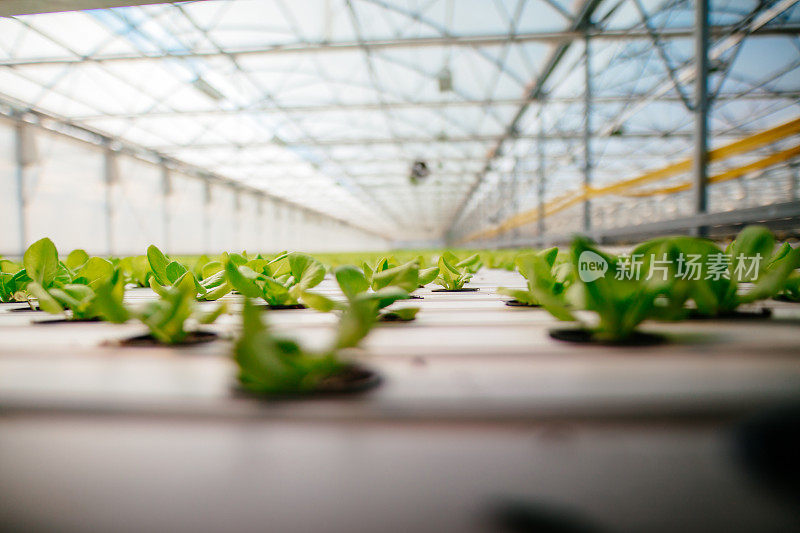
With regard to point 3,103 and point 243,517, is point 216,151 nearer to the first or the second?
point 3,103

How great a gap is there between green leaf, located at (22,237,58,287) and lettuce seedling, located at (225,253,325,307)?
0.30 meters

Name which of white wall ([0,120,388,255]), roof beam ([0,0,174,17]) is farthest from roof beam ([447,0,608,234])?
white wall ([0,120,388,255])

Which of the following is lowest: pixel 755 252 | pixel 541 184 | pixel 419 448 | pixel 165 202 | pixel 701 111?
pixel 419 448

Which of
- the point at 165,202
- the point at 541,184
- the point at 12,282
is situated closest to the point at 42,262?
the point at 12,282

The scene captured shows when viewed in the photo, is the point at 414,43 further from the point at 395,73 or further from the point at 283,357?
the point at 283,357

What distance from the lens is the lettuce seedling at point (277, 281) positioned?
54 cm

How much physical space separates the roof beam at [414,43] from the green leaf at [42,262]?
5.61 metres

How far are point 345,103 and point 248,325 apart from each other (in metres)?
8.39

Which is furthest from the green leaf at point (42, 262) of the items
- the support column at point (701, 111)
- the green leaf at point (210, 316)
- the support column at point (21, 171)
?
the support column at point (21, 171)

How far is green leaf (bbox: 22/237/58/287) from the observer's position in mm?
620

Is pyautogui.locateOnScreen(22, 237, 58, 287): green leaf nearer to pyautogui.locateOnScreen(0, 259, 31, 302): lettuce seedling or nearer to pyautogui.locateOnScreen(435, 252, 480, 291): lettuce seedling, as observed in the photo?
pyautogui.locateOnScreen(0, 259, 31, 302): lettuce seedling

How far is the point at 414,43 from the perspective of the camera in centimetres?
532

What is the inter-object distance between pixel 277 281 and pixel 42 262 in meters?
0.38

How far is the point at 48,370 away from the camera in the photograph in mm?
338
